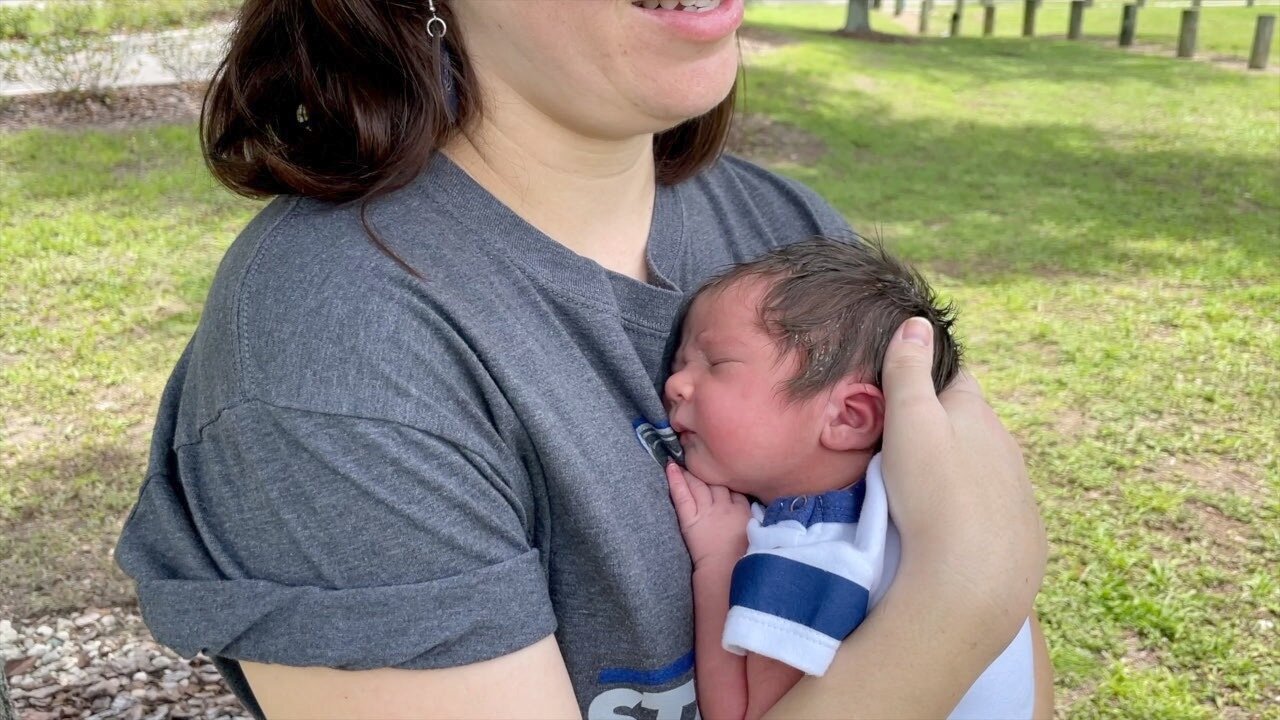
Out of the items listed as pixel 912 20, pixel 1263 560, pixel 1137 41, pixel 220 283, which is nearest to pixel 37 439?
pixel 220 283

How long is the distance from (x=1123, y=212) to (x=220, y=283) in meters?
7.86

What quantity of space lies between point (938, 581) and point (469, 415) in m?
0.61

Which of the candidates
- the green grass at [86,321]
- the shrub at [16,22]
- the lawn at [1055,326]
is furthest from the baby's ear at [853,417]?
the shrub at [16,22]

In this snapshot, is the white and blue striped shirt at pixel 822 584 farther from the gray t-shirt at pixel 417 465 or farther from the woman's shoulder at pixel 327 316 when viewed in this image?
the woman's shoulder at pixel 327 316

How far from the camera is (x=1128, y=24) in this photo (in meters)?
17.0

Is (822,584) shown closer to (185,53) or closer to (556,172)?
(556,172)

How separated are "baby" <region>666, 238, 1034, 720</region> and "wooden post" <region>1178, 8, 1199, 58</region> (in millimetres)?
15567

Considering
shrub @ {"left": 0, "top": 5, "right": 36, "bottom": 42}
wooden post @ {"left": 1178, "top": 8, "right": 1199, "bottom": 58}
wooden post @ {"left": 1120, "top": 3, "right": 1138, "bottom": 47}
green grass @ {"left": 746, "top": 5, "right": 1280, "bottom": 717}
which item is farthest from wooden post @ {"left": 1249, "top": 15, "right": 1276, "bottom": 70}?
shrub @ {"left": 0, "top": 5, "right": 36, "bottom": 42}

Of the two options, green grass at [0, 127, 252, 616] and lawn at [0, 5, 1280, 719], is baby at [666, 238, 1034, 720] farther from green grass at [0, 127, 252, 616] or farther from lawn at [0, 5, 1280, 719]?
green grass at [0, 127, 252, 616]

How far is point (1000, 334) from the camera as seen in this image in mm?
5871

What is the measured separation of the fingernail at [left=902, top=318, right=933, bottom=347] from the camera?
5.72ft

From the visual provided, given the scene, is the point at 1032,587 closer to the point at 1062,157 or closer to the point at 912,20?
the point at 1062,157

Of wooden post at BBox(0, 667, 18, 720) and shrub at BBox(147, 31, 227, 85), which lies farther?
shrub at BBox(147, 31, 227, 85)

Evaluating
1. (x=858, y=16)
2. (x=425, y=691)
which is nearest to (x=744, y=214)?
(x=425, y=691)
